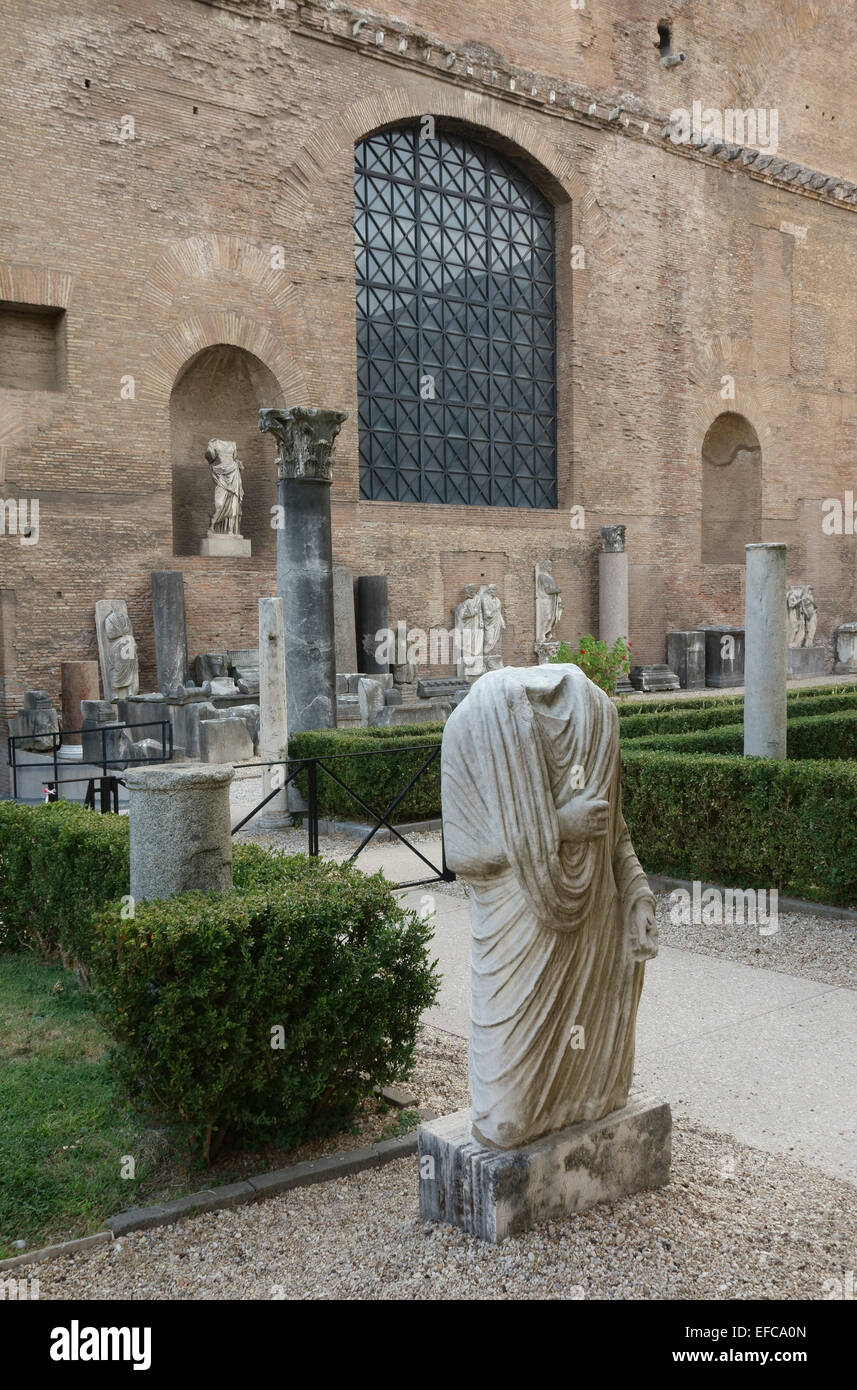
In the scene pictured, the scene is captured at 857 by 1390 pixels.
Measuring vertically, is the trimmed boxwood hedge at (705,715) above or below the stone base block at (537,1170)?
above

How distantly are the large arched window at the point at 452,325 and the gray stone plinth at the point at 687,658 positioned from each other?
4104mm

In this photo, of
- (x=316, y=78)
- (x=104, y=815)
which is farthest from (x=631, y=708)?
(x=316, y=78)

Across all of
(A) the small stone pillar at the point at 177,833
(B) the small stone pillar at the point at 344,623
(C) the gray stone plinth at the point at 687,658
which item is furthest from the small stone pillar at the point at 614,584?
(A) the small stone pillar at the point at 177,833

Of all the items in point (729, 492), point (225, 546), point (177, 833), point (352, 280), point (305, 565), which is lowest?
point (177, 833)

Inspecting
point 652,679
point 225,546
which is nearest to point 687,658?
point 652,679

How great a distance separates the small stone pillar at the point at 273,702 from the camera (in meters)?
10.9

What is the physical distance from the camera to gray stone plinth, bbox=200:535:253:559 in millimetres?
18828

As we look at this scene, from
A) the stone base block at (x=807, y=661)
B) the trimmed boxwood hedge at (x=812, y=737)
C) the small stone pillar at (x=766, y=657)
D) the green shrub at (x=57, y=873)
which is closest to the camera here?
the green shrub at (x=57, y=873)

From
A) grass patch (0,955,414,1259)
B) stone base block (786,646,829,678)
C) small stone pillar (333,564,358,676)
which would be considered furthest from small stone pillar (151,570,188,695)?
stone base block (786,646,829,678)

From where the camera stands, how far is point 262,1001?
13.6ft

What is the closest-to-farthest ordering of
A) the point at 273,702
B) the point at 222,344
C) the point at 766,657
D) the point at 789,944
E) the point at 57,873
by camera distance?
the point at 57,873 → the point at 789,944 → the point at 766,657 → the point at 273,702 → the point at 222,344

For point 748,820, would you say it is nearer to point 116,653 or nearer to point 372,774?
point 372,774

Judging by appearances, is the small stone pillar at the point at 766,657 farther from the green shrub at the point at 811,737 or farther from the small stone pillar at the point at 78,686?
the small stone pillar at the point at 78,686

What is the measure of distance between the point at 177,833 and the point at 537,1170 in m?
2.21
